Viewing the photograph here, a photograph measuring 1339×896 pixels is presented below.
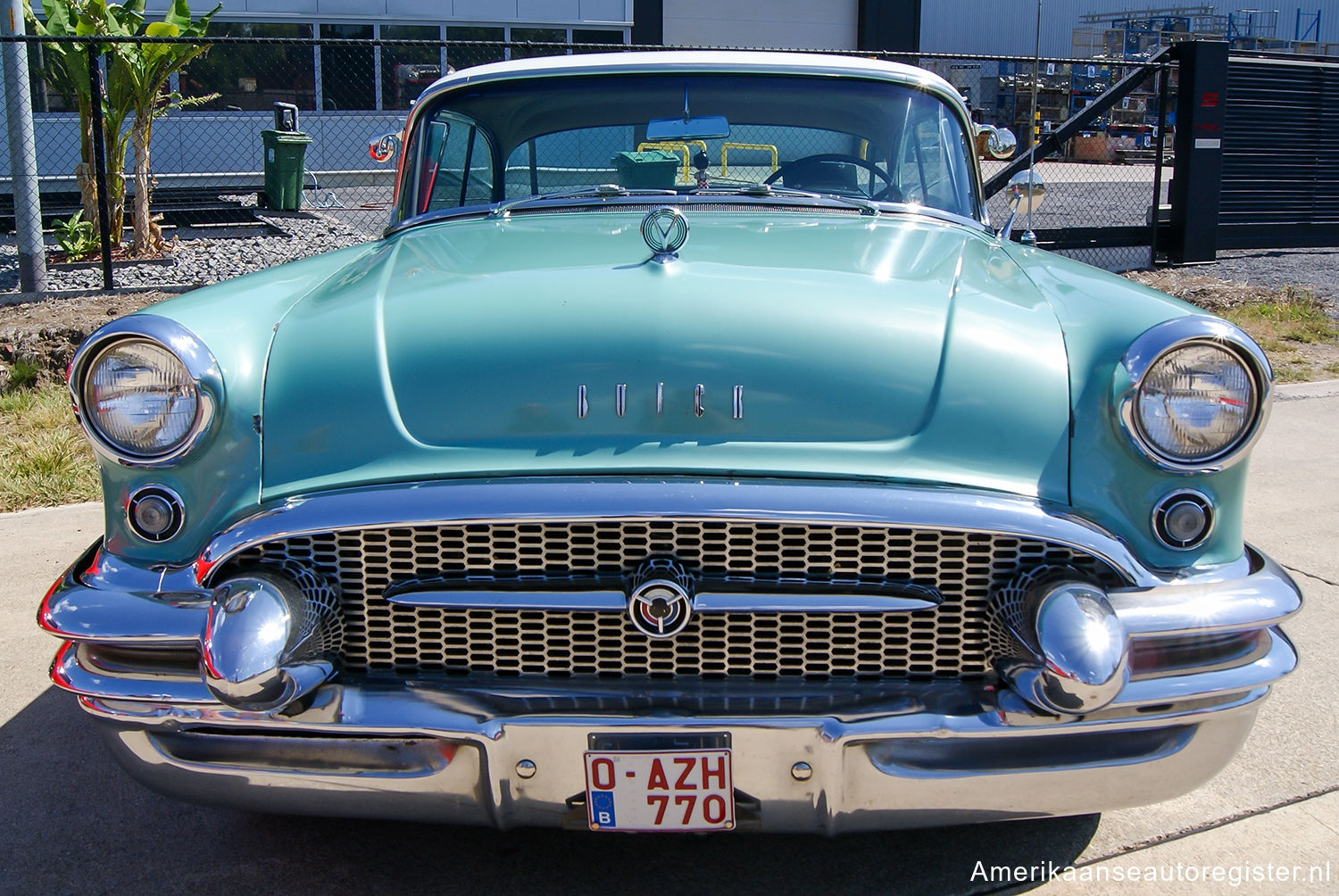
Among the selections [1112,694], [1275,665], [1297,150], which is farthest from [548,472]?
[1297,150]

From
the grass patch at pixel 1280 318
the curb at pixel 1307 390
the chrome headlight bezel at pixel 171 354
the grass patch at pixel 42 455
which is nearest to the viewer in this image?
the chrome headlight bezel at pixel 171 354

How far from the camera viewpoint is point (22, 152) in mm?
7062

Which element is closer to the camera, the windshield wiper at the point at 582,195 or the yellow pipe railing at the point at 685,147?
the windshield wiper at the point at 582,195

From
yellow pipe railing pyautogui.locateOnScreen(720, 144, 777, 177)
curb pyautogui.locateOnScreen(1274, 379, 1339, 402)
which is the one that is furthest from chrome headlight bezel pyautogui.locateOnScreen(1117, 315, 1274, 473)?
curb pyautogui.locateOnScreen(1274, 379, 1339, 402)

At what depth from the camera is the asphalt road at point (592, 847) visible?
213cm

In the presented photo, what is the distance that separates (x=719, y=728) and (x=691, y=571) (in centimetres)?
25

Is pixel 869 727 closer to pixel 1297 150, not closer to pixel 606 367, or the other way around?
pixel 606 367

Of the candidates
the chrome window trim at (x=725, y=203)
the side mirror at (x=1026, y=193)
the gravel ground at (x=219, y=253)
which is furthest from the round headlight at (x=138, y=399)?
the gravel ground at (x=219, y=253)

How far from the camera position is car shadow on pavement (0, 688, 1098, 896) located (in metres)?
2.12

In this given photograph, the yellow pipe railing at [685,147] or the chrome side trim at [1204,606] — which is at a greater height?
the yellow pipe railing at [685,147]

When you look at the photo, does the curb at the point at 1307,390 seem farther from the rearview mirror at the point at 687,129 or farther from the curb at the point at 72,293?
the curb at the point at 72,293

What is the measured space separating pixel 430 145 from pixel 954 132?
1.44 metres

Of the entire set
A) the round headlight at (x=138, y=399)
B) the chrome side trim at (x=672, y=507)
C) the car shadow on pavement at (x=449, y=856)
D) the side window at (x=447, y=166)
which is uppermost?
the side window at (x=447, y=166)

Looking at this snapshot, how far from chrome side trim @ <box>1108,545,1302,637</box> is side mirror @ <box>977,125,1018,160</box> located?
75.2 inches
